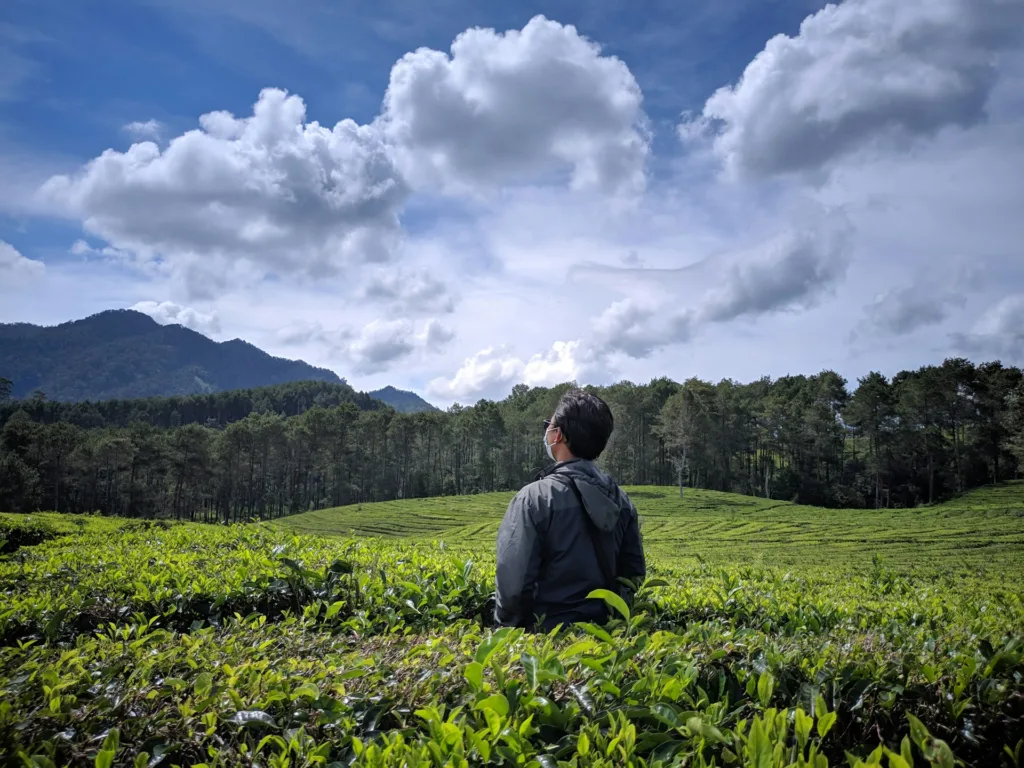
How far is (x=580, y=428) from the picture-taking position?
3.47m

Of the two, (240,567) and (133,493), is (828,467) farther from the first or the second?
(133,493)

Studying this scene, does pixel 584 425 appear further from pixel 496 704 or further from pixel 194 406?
pixel 194 406

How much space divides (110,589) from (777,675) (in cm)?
395

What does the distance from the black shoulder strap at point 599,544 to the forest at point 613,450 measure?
4779cm

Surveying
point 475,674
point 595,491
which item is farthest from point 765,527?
point 475,674

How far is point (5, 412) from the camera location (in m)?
102

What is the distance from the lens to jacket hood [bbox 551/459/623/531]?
3.16 meters

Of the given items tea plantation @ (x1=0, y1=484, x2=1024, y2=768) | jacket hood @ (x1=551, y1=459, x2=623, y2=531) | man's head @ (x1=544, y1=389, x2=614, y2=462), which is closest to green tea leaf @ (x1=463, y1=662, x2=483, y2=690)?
tea plantation @ (x1=0, y1=484, x2=1024, y2=768)

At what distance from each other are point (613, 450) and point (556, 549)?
5751 centimetres

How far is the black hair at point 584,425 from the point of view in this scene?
3469 millimetres

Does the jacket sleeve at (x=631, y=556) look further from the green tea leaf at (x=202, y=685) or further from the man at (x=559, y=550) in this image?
the green tea leaf at (x=202, y=685)

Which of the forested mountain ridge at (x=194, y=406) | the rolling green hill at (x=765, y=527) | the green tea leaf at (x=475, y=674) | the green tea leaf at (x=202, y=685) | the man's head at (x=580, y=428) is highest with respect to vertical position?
the forested mountain ridge at (x=194, y=406)

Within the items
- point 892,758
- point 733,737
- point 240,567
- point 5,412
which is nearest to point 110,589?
point 240,567

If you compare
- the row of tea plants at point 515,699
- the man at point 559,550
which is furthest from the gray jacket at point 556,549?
the row of tea plants at point 515,699
